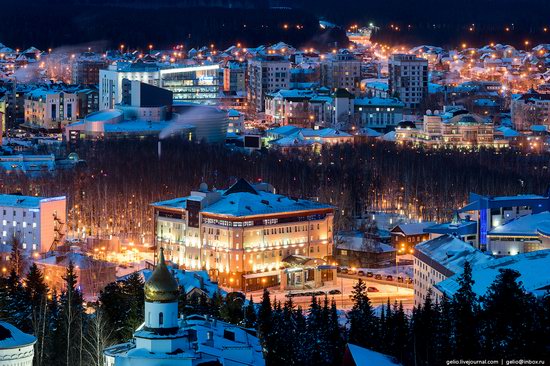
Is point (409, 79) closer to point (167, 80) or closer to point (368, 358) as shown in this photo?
point (167, 80)

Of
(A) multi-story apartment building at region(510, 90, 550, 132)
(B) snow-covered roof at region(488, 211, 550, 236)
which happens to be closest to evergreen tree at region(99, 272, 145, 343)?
(B) snow-covered roof at region(488, 211, 550, 236)

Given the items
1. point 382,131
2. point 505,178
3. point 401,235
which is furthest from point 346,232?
point 382,131

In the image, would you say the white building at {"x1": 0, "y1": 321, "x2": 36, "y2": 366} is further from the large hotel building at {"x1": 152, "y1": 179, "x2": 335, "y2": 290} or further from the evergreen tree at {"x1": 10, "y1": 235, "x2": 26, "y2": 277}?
the large hotel building at {"x1": 152, "y1": 179, "x2": 335, "y2": 290}

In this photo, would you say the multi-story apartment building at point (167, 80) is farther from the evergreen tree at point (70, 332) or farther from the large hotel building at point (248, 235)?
the evergreen tree at point (70, 332)

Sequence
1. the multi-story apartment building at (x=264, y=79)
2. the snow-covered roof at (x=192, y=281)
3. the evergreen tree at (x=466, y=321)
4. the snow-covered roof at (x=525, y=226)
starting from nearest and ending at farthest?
the evergreen tree at (x=466, y=321)
the snow-covered roof at (x=192, y=281)
the snow-covered roof at (x=525, y=226)
the multi-story apartment building at (x=264, y=79)

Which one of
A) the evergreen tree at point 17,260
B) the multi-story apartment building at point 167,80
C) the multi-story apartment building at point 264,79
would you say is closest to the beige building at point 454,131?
the multi-story apartment building at point 167,80

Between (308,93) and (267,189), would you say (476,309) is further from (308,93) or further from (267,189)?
(308,93)

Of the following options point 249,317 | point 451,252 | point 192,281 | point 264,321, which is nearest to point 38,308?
point 249,317
